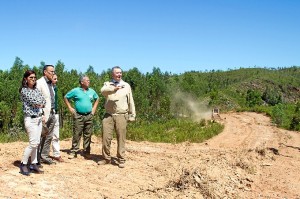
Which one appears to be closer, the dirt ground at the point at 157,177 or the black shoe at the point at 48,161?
the dirt ground at the point at 157,177

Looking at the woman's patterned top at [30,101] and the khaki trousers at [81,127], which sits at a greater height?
the woman's patterned top at [30,101]

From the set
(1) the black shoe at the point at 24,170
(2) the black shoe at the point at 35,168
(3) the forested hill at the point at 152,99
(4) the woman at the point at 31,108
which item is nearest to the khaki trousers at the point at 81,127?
(2) the black shoe at the point at 35,168

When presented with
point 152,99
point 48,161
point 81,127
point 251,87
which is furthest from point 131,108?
point 251,87

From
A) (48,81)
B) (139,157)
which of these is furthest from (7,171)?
(139,157)

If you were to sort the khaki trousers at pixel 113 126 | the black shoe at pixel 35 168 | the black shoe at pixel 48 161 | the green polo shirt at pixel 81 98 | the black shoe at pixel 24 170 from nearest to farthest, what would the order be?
the black shoe at pixel 24 170 < the black shoe at pixel 35 168 < the black shoe at pixel 48 161 < the khaki trousers at pixel 113 126 < the green polo shirt at pixel 81 98

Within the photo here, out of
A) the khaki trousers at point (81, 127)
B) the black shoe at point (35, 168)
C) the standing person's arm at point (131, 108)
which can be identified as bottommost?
the black shoe at point (35, 168)

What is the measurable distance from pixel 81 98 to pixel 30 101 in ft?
5.76

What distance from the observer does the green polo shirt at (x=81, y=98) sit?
6.96 metres

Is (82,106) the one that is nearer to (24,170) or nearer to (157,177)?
(24,170)

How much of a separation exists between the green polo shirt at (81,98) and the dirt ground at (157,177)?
1.05 m

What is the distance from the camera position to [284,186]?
7500mm

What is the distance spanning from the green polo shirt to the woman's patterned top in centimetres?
155

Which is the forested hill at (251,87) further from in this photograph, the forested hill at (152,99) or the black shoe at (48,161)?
the black shoe at (48,161)

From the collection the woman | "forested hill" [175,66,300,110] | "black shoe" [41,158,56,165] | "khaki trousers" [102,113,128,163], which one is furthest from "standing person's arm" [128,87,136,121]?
"forested hill" [175,66,300,110]
